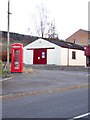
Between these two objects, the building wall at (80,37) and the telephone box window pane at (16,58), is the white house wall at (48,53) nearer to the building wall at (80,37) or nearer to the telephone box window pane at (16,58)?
the telephone box window pane at (16,58)

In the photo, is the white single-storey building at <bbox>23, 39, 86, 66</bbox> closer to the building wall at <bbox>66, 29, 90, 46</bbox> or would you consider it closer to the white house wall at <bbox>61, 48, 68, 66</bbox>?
the white house wall at <bbox>61, 48, 68, 66</bbox>

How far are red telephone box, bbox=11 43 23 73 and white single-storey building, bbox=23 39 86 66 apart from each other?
22.5 metres

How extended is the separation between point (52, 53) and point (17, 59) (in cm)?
2363

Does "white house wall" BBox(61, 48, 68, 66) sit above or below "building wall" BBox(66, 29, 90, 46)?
below

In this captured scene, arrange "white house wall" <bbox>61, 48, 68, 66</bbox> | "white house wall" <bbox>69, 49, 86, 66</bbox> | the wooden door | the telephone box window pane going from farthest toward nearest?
"white house wall" <bbox>69, 49, 86, 66</bbox> < the wooden door < "white house wall" <bbox>61, 48, 68, 66</bbox> < the telephone box window pane

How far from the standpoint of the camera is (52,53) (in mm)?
50719

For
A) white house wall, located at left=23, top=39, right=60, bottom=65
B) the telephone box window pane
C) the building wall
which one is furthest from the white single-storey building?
the building wall

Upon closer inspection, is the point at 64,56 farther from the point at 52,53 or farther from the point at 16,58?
the point at 16,58

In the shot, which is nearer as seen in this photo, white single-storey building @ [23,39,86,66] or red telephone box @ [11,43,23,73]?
red telephone box @ [11,43,23,73]

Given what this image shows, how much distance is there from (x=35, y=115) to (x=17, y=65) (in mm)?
17407

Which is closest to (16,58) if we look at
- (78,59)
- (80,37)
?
(78,59)

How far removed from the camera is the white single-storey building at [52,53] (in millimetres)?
50000

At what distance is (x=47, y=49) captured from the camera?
2040 inches

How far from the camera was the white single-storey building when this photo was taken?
164 feet
